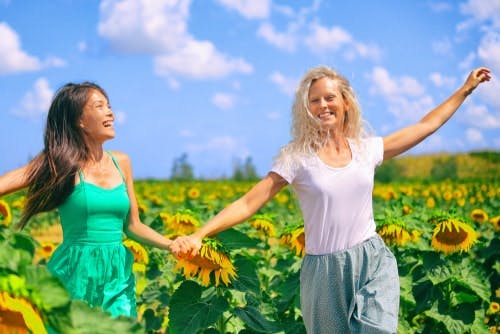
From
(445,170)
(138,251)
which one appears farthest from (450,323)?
(445,170)

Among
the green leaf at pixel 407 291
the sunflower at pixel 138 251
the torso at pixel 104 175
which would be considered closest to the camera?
the torso at pixel 104 175

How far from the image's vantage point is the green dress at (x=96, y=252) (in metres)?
2.92

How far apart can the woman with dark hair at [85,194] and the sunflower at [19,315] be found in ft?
6.47

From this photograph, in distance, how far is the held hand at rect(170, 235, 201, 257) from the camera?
109 inches

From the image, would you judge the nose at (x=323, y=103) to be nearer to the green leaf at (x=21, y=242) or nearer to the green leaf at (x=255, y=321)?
the green leaf at (x=255, y=321)

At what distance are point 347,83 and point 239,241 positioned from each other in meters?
0.81

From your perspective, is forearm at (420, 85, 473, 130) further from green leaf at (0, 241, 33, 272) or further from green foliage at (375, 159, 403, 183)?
green foliage at (375, 159, 403, 183)

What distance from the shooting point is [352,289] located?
9.14ft

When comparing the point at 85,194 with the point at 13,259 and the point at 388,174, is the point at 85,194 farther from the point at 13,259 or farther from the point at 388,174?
the point at 388,174

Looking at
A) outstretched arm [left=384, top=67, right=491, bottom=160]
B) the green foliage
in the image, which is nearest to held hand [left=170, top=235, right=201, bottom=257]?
outstretched arm [left=384, top=67, right=491, bottom=160]

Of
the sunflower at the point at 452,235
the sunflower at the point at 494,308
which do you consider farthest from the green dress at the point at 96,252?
the sunflower at the point at 494,308

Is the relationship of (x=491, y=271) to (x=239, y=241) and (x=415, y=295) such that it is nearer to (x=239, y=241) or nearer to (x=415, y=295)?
(x=415, y=295)

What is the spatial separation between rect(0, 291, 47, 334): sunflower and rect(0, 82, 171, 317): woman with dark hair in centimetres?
197

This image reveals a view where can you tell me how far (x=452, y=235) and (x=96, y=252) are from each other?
90.9 inches
